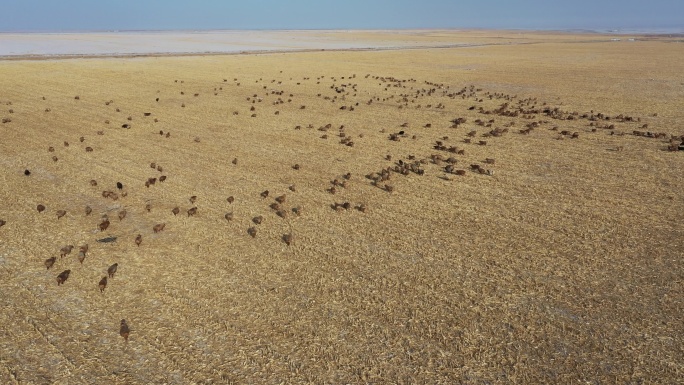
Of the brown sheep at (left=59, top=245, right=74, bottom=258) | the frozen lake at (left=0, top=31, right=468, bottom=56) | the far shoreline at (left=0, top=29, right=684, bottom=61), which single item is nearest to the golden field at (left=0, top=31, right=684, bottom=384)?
the brown sheep at (left=59, top=245, right=74, bottom=258)

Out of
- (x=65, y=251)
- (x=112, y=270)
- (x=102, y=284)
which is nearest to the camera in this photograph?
Answer: (x=102, y=284)

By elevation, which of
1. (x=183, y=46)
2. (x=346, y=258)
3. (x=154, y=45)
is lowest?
(x=346, y=258)

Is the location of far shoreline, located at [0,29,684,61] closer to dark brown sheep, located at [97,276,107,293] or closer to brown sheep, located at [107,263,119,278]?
brown sheep, located at [107,263,119,278]

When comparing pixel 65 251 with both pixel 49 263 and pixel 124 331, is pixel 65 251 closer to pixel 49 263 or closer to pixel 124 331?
pixel 49 263

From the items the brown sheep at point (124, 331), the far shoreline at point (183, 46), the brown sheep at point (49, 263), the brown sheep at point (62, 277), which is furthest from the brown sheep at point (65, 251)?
the far shoreline at point (183, 46)

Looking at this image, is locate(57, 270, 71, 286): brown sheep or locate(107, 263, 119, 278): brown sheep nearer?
locate(57, 270, 71, 286): brown sheep

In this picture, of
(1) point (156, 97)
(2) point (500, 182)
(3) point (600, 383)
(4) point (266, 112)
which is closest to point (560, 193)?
(2) point (500, 182)

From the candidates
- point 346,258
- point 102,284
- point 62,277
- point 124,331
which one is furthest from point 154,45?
point 124,331

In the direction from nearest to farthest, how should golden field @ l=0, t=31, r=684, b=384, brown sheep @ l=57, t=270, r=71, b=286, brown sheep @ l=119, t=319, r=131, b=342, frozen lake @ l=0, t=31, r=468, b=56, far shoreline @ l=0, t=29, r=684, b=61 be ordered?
golden field @ l=0, t=31, r=684, b=384 → brown sheep @ l=119, t=319, r=131, b=342 → brown sheep @ l=57, t=270, r=71, b=286 → far shoreline @ l=0, t=29, r=684, b=61 → frozen lake @ l=0, t=31, r=468, b=56

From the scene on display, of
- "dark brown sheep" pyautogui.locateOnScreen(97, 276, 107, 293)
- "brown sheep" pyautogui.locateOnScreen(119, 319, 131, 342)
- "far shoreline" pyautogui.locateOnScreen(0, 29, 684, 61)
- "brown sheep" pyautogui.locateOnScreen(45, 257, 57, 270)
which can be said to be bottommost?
"brown sheep" pyautogui.locateOnScreen(119, 319, 131, 342)
